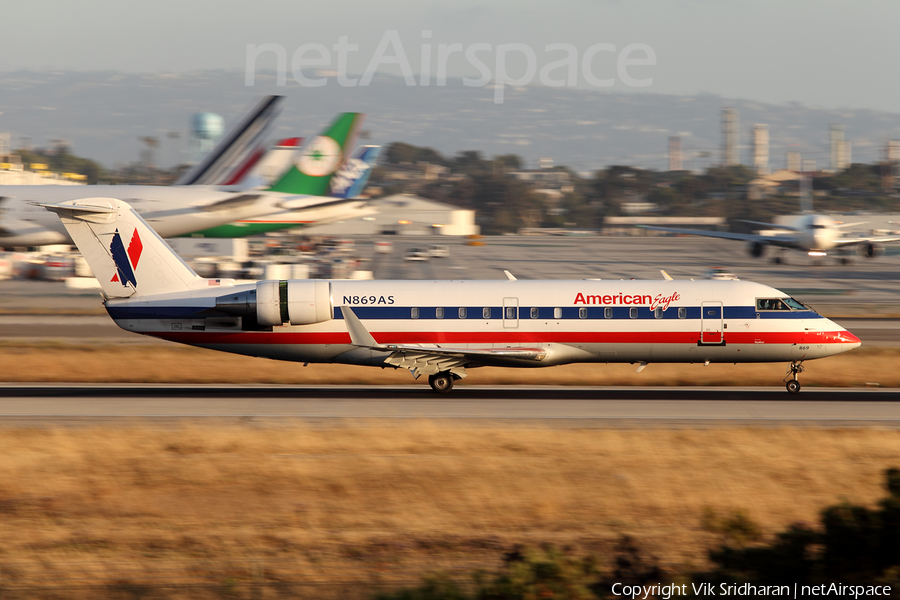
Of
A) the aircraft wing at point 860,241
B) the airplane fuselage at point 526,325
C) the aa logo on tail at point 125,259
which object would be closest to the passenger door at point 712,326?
the airplane fuselage at point 526,325

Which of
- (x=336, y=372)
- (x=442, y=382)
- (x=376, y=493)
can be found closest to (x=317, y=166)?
(x=336, y=372)

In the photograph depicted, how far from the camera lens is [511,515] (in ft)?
44.5

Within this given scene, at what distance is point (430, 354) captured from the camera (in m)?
24.5

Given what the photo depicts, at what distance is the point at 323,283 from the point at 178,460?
31.2 feet

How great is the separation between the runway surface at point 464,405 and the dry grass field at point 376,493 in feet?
5.34

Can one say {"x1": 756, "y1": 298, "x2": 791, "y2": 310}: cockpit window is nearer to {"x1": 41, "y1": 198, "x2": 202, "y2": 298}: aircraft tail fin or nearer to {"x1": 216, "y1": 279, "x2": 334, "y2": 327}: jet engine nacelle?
{"x1": 216, "y1": 279, "x2": 334, "y2": 327}: jet engine nacelle

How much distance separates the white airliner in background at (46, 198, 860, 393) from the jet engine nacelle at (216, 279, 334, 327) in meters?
0.03

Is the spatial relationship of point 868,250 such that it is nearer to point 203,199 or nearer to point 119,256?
point 203,199

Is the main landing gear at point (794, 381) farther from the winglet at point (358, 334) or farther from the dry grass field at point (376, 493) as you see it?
the winglet at point (358, 334)

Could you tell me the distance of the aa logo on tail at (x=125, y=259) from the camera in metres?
25.4

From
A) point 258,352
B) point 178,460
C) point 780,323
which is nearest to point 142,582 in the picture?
point 178,460

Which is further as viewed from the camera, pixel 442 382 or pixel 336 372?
pixel 336 372

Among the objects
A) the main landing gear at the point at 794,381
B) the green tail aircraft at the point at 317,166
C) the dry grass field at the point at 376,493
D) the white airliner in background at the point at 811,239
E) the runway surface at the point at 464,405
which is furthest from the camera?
the white airliner in background at the point at 811,239

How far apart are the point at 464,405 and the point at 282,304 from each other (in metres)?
6.23
